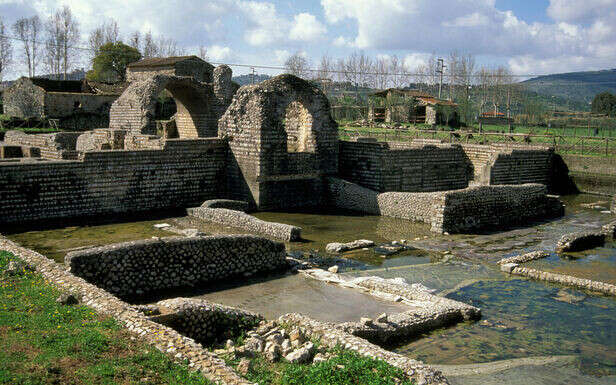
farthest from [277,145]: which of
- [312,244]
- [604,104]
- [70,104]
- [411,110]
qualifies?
[604,104]

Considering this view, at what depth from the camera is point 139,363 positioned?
592cm

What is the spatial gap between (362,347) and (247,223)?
28.1ft

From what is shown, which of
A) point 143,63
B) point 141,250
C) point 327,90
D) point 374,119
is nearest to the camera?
point 141,250

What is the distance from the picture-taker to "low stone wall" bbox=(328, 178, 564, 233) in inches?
627

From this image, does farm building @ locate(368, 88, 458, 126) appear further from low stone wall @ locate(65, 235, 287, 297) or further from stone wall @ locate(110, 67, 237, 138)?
low stone wall @ locate(65, 235, 287, 297)

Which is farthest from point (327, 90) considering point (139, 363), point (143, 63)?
point (139, 363)

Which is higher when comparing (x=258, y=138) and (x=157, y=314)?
(x=258, y=138)

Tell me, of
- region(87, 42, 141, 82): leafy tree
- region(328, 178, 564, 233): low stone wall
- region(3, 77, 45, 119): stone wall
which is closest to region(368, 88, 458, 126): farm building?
region(87, 42, 141, 82): leafy tree

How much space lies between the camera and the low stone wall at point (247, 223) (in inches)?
566

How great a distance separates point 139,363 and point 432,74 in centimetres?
9227

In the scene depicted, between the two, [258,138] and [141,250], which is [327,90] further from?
[141,250]

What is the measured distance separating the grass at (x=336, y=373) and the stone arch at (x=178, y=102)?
1836cm

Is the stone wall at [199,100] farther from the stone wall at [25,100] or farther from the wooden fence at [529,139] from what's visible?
the stone wall at [25,100]

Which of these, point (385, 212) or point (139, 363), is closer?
point (139, 363)
